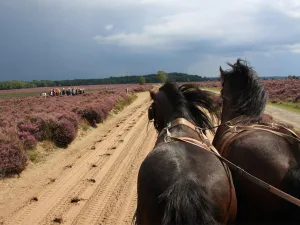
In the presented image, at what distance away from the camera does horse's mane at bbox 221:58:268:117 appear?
4.49m

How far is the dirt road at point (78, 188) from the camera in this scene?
6.15 metres

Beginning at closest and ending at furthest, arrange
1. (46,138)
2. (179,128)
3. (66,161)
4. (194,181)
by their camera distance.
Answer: (194,181) → (179,128) → (66,161) → (46,138)

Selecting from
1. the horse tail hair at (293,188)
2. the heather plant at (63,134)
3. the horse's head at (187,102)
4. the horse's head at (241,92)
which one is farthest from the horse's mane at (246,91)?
the heather plant at (63,134)

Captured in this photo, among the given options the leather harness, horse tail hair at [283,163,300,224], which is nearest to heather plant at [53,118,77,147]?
the leather harness

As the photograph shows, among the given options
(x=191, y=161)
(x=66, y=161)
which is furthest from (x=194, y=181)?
(x=66, y=161)

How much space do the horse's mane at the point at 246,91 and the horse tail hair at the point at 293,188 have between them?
1469 millimetres

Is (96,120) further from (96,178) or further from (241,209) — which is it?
(241,209)

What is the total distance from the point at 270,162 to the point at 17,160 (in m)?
7.62

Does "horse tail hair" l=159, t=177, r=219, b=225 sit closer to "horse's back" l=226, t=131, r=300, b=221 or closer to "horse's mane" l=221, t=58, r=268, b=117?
"horse's back" l=226, t=131, r=300, b=221

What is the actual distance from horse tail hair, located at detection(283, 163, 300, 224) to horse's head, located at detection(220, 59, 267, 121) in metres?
1.49

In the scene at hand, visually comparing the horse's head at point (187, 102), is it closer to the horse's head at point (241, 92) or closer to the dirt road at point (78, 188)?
the horse's head at point (241, 92)

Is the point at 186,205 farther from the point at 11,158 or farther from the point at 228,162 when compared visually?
the point at 11,158

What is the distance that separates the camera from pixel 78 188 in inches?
300

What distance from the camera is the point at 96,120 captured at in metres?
17.8
